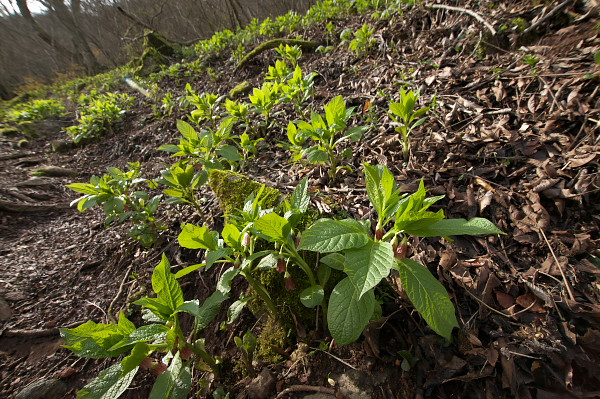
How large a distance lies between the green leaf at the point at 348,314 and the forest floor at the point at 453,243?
0.95 ft

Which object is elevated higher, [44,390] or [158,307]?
[158,307]

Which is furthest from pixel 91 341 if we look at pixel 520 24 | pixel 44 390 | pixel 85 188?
pixel 520 24

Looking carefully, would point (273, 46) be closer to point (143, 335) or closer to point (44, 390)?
point (143, 335)

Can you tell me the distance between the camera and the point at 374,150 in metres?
2.40

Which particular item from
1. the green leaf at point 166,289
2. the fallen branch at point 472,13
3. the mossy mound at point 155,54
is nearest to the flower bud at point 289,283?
the green leaf at point 166,289

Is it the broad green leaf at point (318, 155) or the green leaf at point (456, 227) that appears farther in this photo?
the broad green leaf at point (318, 155)

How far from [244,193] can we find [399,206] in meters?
1.23

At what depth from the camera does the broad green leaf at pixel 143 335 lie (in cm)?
113

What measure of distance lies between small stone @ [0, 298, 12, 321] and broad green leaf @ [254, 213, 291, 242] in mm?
2671

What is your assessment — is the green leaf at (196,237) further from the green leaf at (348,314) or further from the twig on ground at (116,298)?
the twig on ground at (116,298)

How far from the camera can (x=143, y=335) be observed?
119cm

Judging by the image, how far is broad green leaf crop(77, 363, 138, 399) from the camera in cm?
113

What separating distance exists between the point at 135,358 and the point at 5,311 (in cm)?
218

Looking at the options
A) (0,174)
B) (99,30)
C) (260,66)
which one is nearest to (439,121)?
(260,66)
